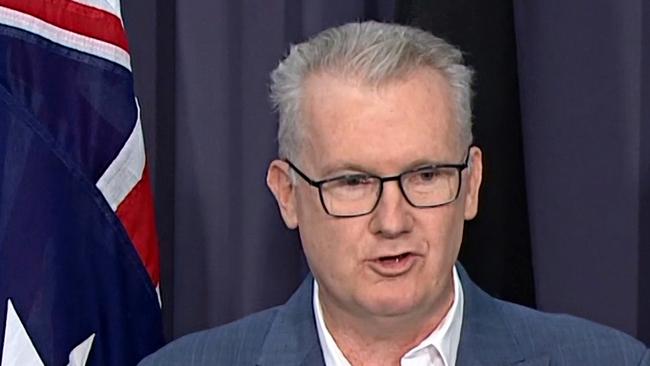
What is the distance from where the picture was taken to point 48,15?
1744 millimetres

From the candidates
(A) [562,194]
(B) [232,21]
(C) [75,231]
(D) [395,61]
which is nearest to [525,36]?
(A) [562,194]

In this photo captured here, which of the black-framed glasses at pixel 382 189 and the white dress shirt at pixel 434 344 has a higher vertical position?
the black-framed glasses at pixel 382 189

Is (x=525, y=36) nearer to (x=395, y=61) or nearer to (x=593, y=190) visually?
(x=593, y=190)

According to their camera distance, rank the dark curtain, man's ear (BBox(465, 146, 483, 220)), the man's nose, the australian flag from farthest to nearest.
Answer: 1. the dark curtain
2. the australian flag
3. man's ear (BBox(465, 146, 483, 220))
4. the man's nose

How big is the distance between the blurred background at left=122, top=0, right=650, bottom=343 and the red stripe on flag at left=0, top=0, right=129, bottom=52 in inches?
13.8

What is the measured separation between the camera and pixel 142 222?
1.85 m

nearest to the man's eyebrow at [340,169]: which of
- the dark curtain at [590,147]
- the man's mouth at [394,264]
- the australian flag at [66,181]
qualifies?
the man's mouth at [394,264]

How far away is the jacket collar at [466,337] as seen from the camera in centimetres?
154

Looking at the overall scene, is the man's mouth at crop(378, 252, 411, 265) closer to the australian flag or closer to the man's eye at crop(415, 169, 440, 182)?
→ the man's eye at crop(415, 169, 440, 182)

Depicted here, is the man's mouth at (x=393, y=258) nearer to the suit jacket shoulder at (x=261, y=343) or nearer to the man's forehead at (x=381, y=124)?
the man's forehead at (x=381, y=124)

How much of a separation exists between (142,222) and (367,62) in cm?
55

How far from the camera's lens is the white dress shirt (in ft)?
4.99

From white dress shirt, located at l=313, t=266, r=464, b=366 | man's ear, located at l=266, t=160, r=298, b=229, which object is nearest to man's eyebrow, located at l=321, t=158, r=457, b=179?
man's ear, located at l=266, t=160, r=298, b=229

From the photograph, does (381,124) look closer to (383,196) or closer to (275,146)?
(383,196)
